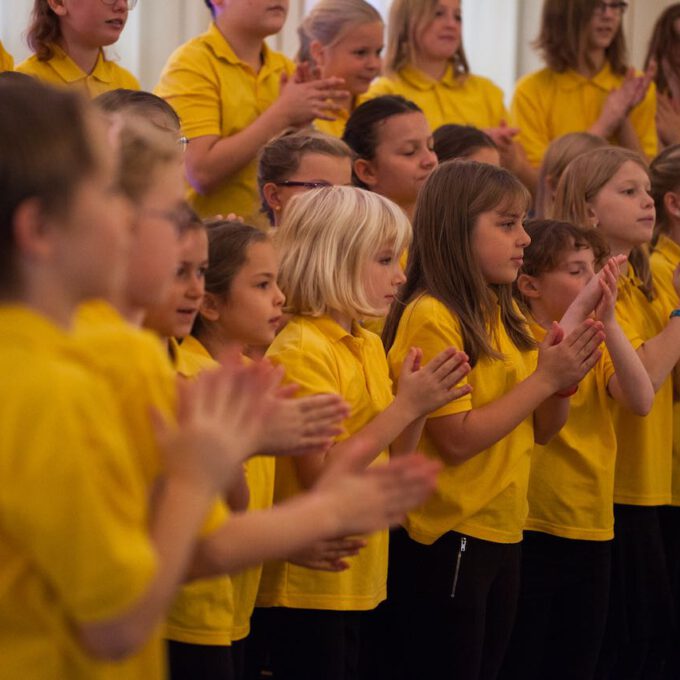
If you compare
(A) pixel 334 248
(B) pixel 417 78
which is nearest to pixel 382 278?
(A) pixel 334 248

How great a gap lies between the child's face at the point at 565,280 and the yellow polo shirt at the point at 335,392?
0.68 m

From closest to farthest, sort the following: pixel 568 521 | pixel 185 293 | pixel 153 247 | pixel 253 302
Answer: pixel 153 247 → pixel 185 293 → pixel 253 302 → pixel 568 521

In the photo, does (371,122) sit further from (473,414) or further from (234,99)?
(473,414)

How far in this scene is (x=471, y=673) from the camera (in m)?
2.62

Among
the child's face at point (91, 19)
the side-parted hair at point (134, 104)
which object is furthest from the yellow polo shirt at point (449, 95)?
the side-parted hair at point (134, 104)

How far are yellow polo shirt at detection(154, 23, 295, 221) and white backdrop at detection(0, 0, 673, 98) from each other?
757 mm

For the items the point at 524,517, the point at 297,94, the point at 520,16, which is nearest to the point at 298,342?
the point at 524,517

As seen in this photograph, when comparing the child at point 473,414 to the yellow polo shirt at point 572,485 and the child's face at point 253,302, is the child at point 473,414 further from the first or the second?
the child's face at point 253,302

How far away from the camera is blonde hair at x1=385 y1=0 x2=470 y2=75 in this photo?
163 inches

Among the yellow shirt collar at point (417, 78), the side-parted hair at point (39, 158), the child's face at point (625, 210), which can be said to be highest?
the side-parted hair at point (39, 158)

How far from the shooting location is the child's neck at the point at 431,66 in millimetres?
4188

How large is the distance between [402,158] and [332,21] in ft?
2.42

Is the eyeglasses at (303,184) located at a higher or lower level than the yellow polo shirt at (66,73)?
lower

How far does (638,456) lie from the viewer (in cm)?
321
